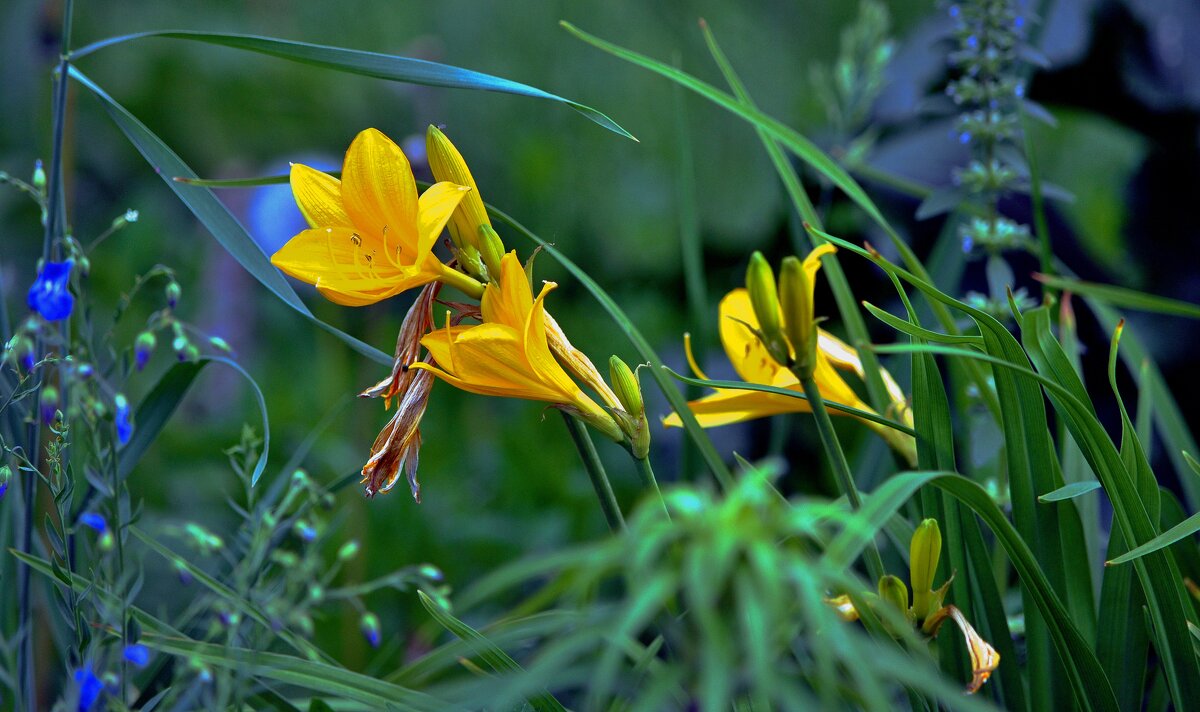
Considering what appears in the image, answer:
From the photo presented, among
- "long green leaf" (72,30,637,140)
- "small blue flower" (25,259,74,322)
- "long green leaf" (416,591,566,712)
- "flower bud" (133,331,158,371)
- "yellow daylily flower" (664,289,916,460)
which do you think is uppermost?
"long green leaf" (72,30,637,140)

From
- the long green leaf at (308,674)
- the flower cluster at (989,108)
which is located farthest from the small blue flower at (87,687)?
the flower cluster at (989,108)

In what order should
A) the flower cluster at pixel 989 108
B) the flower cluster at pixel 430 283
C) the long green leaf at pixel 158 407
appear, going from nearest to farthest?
the flower cluster at pixel 430 283 < the long green leaf at pixel 158 407 < the flower cluster at pixel 989 108

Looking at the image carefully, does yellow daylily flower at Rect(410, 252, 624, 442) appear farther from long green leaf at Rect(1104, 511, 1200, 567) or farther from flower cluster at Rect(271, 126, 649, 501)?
long green leaf at Rect(1104, 511, 1200, 567)

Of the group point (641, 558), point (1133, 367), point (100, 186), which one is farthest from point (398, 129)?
point (641, 558)

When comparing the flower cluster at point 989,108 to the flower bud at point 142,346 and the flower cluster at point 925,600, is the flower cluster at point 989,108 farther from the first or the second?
the flower bud at point 142,346


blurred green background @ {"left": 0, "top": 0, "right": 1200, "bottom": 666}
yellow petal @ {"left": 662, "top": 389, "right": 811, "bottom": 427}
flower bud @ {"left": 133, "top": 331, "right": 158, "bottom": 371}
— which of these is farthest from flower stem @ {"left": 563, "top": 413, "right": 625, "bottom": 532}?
blurred green background @ {"left": 0, "top": 0, "right": 1200, "bottom": 666}

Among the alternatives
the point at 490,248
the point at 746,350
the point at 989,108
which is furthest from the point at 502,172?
the point at 490,248

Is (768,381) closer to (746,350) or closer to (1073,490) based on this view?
(746,350)
